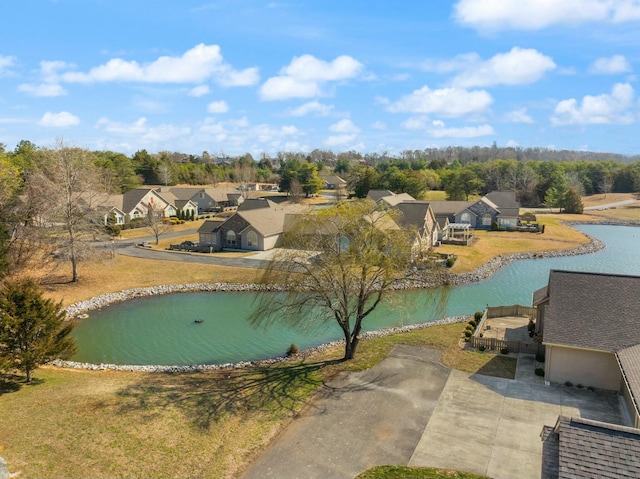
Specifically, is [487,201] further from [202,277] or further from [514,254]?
[202,277]

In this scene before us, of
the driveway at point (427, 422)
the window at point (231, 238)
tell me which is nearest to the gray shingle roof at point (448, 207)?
the window at point (231, 238)

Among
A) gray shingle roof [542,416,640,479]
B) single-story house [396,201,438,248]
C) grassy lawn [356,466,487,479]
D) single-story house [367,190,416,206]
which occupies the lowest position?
grassy lawn [356,466,487,479]

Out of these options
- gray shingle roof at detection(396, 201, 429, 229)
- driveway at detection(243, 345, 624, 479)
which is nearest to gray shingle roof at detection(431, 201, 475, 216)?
gray shingle roof at detection(396, 201, 429, 229)

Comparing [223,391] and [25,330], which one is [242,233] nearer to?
[25,330]

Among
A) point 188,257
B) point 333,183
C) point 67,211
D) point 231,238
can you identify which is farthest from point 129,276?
point 333,183

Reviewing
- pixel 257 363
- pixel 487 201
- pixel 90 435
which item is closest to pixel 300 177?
pixel 487 201

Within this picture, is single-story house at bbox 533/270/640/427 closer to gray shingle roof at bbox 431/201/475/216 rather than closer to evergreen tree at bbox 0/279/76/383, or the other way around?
evergreen tree at bbox 0/279/76/383

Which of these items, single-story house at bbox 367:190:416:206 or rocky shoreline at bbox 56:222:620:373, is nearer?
rocky shoreline at bbox 56:222:620:373
